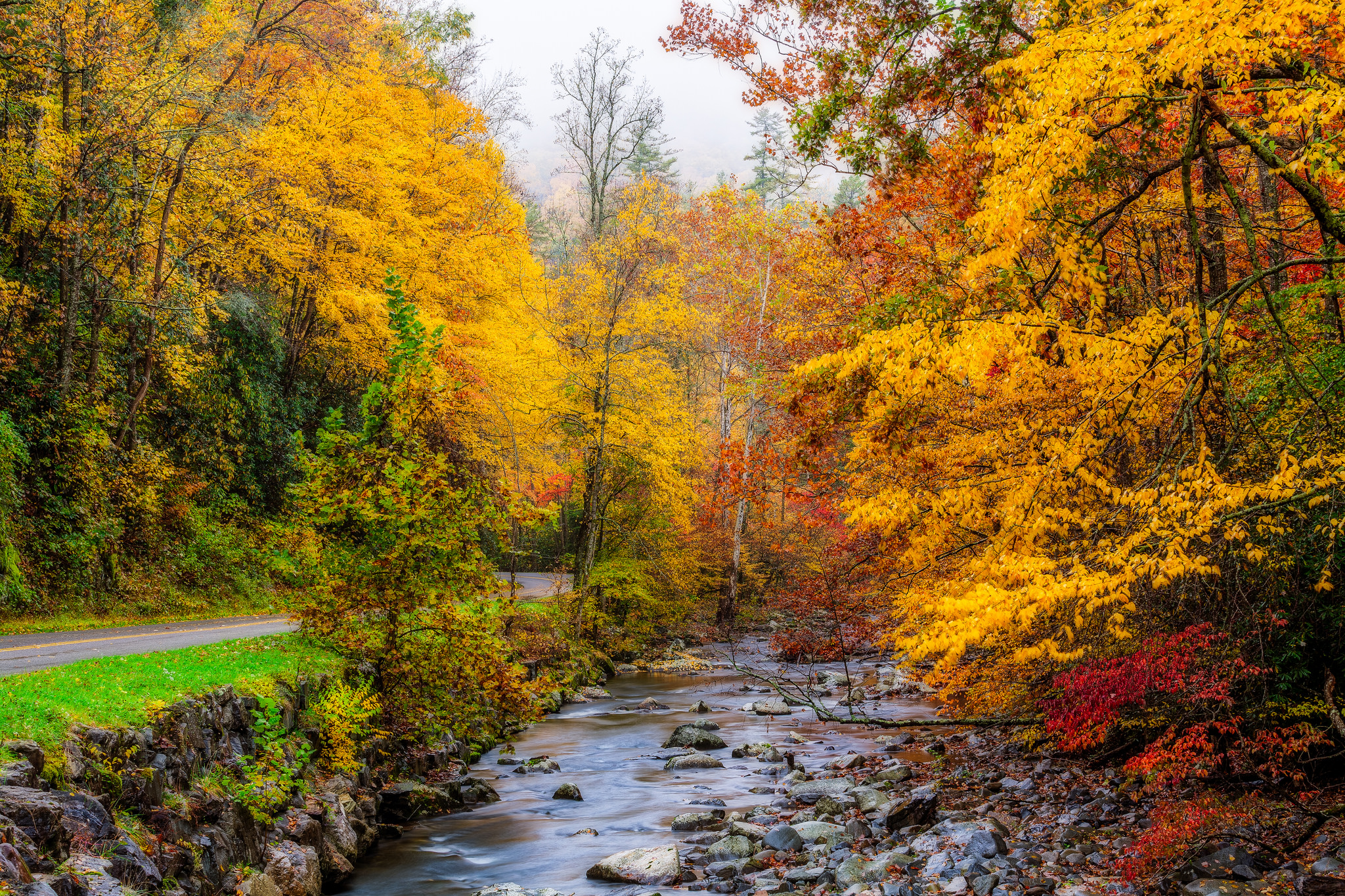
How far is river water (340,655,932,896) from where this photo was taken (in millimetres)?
8844

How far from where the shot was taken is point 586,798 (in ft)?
39.0

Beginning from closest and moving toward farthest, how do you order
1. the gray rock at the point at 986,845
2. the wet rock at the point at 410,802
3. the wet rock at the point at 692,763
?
1. the gray rock at the point at 986,845
2. the wet rock at the point at 410,802
3. the wet rock at the point at 692,763

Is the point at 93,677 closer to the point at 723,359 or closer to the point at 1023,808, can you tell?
the point at 1023,808

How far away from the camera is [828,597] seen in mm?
13211

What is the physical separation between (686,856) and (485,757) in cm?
584

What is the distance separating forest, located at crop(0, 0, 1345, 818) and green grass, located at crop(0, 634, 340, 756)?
2.34ft

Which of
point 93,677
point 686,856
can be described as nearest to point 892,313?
point 686,856

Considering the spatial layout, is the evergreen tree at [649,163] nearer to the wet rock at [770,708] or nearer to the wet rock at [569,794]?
the wet rock at [770,708]

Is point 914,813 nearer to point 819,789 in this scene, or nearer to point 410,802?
point 819,789

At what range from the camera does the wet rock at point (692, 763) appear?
1346 cm

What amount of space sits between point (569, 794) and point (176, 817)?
641 cm

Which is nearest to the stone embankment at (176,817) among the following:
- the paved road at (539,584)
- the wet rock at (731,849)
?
the wet rock at (731,849)

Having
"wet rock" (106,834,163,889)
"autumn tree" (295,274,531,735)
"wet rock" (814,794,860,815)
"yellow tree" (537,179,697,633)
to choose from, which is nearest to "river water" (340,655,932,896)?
"wet rock" (814,794,860,815)

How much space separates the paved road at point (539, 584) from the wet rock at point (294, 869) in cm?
1172
